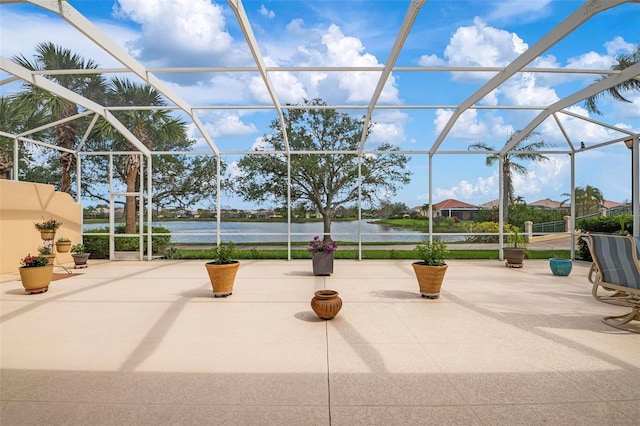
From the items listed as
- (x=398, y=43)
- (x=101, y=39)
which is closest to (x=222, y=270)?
(x=101, y=39)

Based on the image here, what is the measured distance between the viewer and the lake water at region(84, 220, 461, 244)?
10.6 m

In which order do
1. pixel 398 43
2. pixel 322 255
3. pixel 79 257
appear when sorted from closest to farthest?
pixel 398 43 < pixel 322 255 < pixel 79 257

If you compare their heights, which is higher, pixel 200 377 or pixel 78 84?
pixel 78 84

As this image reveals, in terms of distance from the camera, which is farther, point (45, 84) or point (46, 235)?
point (46, 235)

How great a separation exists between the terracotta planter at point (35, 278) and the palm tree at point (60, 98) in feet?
20.1

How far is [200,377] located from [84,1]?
218 inches

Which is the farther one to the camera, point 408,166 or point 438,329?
point 408,166

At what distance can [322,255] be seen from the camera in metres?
7.88

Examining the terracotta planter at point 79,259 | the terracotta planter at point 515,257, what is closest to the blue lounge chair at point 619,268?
the terracotta planter at point 515,257

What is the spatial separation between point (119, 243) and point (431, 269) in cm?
1024

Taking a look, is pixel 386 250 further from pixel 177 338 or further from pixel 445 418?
pixel 445 418

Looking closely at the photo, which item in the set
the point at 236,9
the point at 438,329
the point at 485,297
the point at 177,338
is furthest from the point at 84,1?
the point at 485,297

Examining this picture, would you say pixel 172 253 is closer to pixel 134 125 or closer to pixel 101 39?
pixel 134 125

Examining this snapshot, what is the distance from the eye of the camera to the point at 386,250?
12523mm
